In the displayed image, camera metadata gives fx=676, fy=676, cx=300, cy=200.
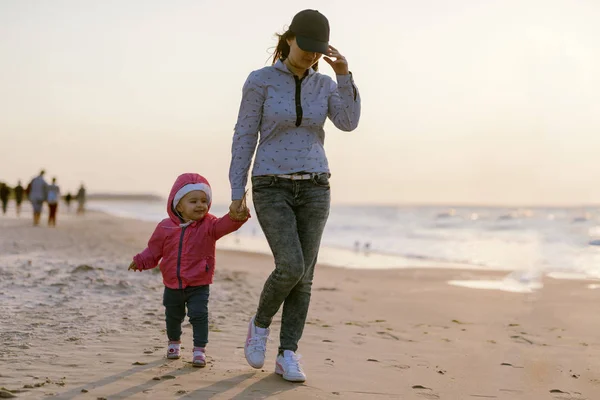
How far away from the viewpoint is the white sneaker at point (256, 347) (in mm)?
→ 3932

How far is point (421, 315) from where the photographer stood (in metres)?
7.27

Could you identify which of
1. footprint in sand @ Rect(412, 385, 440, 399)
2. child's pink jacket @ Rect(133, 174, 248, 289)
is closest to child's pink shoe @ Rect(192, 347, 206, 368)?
child's pink jacket @ Rect(133, 174, 248, 289)

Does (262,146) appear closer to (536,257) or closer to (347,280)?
(347,280)

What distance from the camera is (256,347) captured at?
395 centimetres

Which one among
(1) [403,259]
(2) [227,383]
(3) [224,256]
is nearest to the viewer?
(2) [227,383]

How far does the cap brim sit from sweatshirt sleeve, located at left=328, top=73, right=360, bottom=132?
0.73 ft

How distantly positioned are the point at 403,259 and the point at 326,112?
38.9 ft

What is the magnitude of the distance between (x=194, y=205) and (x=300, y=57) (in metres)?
1.13

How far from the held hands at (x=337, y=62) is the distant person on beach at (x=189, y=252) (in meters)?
1.13

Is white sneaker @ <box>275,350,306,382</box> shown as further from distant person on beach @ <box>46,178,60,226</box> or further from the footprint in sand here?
distant person on beach @ <box>46,178,60,226</box>

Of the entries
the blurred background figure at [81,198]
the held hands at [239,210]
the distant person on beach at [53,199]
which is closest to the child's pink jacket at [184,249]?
the held hands at [239,210]

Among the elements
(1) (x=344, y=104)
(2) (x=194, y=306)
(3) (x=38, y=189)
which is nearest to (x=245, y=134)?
(1) (x=344, y=104)

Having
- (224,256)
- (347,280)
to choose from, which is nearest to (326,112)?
(347,280)

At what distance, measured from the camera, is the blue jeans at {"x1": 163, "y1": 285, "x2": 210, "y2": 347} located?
416cm
